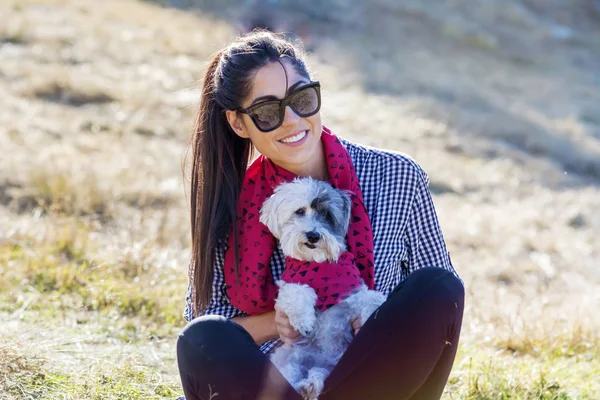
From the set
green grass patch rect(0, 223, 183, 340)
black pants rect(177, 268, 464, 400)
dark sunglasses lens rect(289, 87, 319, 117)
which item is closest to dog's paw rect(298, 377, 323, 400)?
black pants rect(177, 268, 464, 400)

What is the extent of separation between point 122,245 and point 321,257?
10.5 feet

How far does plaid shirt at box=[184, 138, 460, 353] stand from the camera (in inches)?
135

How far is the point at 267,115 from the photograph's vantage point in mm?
3365

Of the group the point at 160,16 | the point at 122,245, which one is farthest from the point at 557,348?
the point at 160,16

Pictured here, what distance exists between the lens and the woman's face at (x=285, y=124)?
3.35 meters

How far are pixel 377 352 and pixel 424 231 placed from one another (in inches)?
31.1

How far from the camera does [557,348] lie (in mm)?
4762

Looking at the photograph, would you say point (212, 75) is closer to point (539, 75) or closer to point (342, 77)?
point (342, 77)

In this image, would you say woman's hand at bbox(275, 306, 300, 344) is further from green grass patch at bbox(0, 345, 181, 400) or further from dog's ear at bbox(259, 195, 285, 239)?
green grass patch at bbox(0, 345, 181, 400)

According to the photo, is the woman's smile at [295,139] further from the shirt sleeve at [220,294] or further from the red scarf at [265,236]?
the shirt sleeve at [220,294]

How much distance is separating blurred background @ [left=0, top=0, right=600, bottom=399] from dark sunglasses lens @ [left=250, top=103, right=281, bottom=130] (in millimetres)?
524

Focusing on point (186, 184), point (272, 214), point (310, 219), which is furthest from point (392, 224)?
point (186, 184)

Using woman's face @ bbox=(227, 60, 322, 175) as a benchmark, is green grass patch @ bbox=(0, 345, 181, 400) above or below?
below

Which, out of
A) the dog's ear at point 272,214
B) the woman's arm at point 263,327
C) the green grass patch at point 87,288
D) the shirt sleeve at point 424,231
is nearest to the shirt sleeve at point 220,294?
the woman's arm at point 263,327
